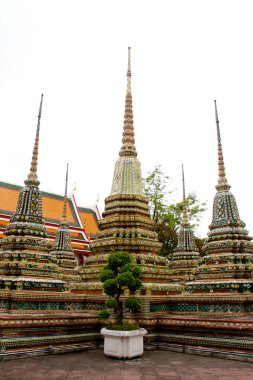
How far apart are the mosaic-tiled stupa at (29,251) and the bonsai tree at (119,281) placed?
2.34m

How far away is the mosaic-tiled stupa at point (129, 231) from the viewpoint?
888 cm

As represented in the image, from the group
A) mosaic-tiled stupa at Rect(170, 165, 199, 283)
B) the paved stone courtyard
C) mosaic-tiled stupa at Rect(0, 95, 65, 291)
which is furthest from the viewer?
mosaic-tiled stupa at Rect(170, 165, 199, 283)

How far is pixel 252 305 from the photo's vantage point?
297 inches

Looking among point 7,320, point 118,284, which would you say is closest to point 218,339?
point 118,284

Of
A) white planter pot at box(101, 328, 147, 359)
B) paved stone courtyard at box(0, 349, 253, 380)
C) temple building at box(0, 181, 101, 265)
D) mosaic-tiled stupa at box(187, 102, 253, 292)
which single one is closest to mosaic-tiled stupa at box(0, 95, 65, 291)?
paved stone courtyard at box(0, 349, 253, 380)

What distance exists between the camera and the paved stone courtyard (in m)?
4.84

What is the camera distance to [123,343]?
6039 millimetres

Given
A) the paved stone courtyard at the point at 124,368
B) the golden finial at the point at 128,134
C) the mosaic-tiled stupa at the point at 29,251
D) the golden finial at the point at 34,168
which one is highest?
the golden finial at the point at 128,134

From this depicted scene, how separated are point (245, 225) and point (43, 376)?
22.4 feet

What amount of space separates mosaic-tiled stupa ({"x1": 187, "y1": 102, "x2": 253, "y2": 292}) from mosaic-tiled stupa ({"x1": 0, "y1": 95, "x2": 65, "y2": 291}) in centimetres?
373

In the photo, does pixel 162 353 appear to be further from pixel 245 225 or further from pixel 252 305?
pixel 245 225

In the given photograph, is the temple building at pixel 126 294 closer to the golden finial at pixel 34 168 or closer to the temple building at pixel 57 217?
the golden finial at pixel 34 168

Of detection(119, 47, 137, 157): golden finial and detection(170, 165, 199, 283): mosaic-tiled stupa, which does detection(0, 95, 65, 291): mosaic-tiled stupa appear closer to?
detection(119, 47, 137, 157): golden finial

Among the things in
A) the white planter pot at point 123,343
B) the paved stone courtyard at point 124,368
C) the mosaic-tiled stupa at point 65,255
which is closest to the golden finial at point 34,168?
the paved stone courtyard at point 124,368
